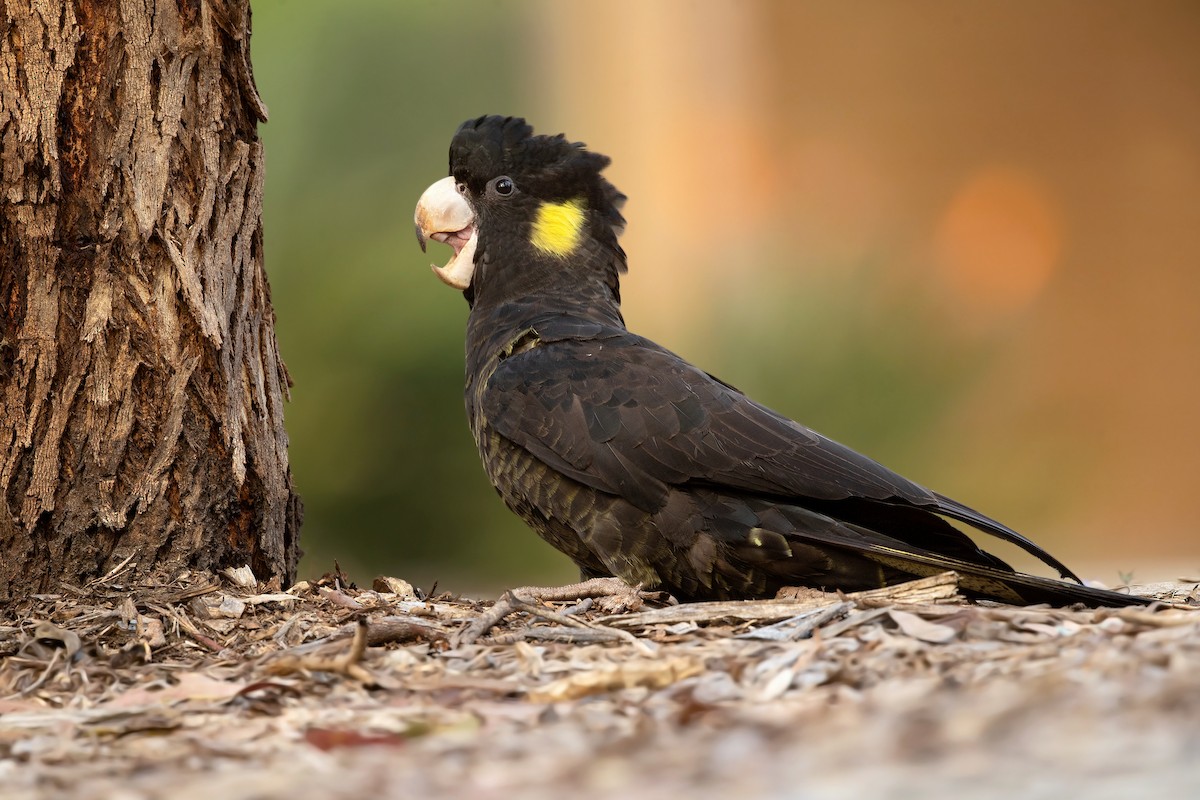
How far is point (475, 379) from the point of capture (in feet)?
10.4

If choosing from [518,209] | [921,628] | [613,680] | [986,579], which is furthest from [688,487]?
[518,209]

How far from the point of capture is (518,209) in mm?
3422

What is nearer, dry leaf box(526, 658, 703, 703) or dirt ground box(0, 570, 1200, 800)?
dirt ground box(0, 570, 1200, 800)

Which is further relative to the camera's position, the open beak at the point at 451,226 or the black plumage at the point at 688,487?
the open beak at the point at 451,226

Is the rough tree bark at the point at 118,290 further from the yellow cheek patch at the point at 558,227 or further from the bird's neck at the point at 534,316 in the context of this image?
the yellow cheek patch at the point at 558,227

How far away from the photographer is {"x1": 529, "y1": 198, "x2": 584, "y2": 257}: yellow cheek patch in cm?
343

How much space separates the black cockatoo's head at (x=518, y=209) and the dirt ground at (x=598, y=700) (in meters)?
1.28

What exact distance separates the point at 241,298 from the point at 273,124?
132 inches

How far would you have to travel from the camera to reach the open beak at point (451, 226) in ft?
11.3

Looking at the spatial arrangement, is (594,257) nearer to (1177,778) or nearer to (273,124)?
(1177,778)

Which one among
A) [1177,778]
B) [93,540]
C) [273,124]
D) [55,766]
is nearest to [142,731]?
[55,766]

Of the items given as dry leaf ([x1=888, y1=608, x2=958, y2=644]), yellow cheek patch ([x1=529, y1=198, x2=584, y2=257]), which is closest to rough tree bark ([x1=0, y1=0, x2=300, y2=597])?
yellow cheek patch ([x1=529, y1=198, x2=584, y2=257])

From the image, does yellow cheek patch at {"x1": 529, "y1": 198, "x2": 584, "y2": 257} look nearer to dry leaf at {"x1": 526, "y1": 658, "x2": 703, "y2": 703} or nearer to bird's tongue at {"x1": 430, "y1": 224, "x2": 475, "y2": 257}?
bird's tongue at {"x1": 430, "y1": 224, "x2": 475, "y2": 257}

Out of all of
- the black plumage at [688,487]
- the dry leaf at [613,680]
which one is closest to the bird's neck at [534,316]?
the black plumage at [688,487]
